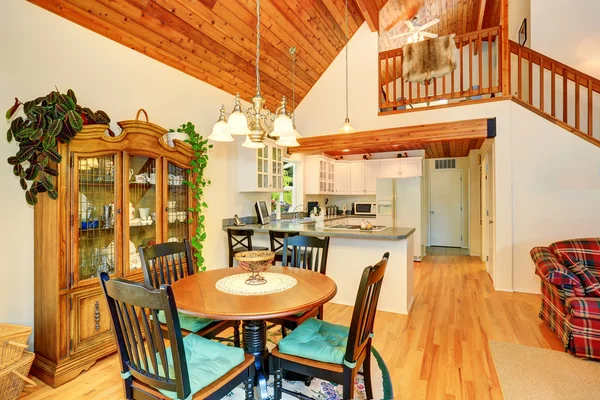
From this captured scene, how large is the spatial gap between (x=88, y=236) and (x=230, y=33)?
2.65m

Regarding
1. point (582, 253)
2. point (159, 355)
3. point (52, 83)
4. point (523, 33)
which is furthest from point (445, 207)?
point (52, 83)

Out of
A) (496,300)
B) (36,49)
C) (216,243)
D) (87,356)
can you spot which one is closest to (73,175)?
(36,49)

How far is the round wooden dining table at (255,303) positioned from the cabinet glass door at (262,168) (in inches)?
96.9

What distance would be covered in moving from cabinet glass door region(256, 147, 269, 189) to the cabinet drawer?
248cm

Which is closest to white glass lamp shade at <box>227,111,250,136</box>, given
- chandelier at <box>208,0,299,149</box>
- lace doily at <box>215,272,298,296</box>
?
chandelier at <box>208,0,299,149</box>

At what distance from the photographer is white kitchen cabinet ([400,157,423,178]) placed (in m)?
6.66

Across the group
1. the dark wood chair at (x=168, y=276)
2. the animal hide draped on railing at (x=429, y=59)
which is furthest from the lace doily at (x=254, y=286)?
the animal hide draped on railing at (x=429, y=59)

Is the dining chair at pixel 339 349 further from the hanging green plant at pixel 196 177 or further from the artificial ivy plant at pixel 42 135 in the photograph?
the hanging green plant at pixel 196 177

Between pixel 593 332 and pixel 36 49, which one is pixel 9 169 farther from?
pixel 593 332

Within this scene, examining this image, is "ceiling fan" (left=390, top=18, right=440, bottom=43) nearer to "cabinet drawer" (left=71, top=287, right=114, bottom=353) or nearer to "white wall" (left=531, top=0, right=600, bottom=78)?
"white wall" (left=531, top=0, right=600, bottom=78)

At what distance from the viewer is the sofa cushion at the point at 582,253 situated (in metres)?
3.04

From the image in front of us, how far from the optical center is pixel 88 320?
7.80 feet

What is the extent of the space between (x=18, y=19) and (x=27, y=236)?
1623 mm

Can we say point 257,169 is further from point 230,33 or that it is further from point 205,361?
point 205,361
